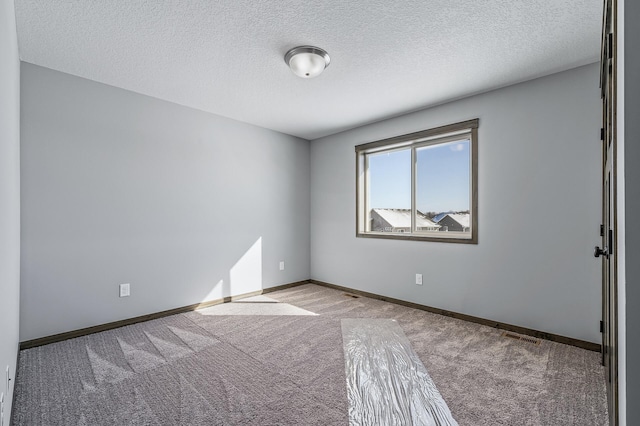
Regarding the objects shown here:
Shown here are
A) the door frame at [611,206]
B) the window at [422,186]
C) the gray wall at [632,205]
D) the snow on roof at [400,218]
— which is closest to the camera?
the gray wall at [632,205]

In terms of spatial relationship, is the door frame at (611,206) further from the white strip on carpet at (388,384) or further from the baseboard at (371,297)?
the baseboard at (371,297)

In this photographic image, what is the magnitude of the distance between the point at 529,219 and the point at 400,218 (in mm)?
1481

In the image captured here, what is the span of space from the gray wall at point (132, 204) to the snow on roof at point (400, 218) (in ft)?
5.26

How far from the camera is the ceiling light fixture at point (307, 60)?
2352 millimetres

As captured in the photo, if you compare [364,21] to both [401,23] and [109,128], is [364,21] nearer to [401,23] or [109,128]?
[401,23]

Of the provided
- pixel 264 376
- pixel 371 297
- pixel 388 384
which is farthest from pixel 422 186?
pixel 264 376

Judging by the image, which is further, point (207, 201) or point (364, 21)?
point (207, 201)

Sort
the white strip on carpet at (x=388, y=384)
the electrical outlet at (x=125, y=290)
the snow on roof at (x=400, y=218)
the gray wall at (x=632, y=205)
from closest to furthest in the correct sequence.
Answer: the gray wall at (x=632, y=205) < the white strip on carpet at (x=388, y=384) < the electrical outlet at (x=125, y=290) < the snow on roof at (x=400, y=218)

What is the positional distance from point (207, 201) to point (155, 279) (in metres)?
1.05

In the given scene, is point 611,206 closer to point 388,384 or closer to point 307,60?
point 388,384

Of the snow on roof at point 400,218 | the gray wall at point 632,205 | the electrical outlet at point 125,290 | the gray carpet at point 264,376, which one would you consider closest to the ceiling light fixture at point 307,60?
the gray wall at point 632,205

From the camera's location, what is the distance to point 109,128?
301 cm

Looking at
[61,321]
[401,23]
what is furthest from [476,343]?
[61,321]

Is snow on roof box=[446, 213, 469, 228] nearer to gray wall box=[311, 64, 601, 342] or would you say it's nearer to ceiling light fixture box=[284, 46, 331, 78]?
gray wall box=[311, 64, 601, 342]
